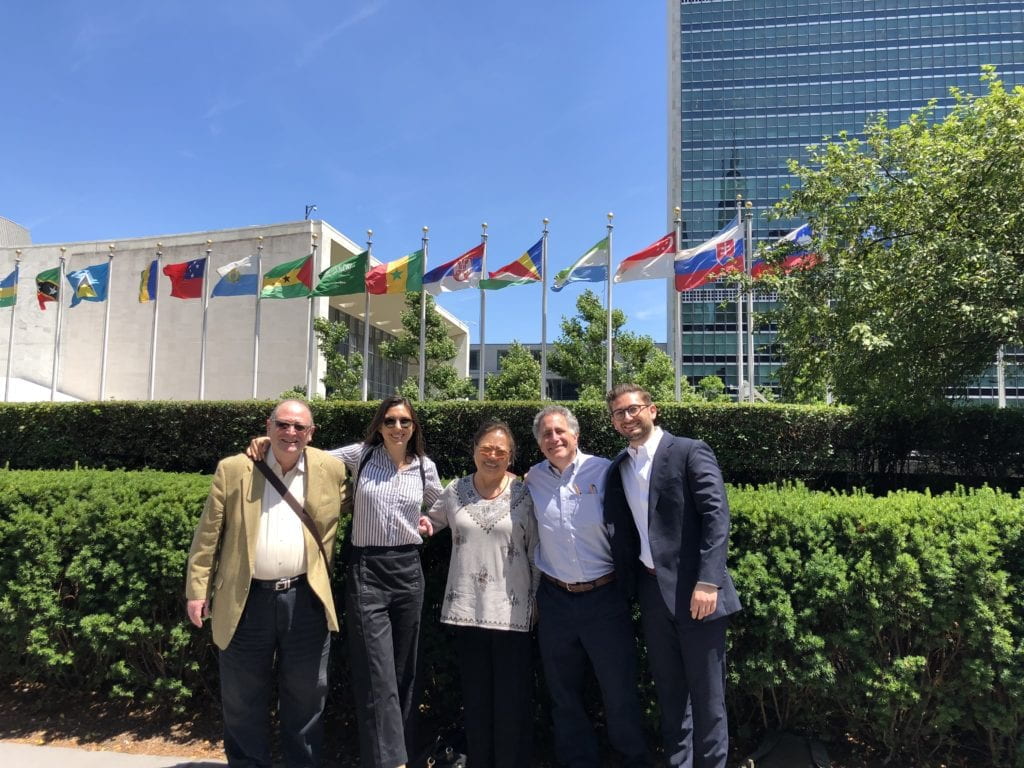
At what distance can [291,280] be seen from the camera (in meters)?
17.0

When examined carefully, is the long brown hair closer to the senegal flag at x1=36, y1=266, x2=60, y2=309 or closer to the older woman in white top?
the older woman in white top

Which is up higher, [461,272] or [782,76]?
[782,76]

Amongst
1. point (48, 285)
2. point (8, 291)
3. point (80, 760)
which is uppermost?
point (48, 285)

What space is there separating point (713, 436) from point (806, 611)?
23.6 feet

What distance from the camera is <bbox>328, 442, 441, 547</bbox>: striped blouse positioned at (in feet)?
9.52

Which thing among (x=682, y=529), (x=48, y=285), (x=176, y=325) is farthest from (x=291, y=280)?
(x=176, y=325)

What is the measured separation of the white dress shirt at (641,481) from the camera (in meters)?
2.81

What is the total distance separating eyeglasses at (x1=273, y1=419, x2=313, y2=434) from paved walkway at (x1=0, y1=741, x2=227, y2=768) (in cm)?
192

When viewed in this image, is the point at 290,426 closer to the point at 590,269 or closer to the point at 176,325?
the point at 590,269

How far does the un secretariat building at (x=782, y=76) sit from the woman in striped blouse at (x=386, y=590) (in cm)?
7252

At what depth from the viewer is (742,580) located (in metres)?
2.94

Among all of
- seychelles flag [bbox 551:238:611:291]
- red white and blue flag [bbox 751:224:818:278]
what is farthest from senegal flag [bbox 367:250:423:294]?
red white and blue flag [bbox 751:224:818:278]

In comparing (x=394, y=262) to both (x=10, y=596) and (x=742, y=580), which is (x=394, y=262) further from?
(x=742, y=580)

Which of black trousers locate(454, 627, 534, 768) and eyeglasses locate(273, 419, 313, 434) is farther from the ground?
eyeglasses locate(273, 419, 313, 434)
